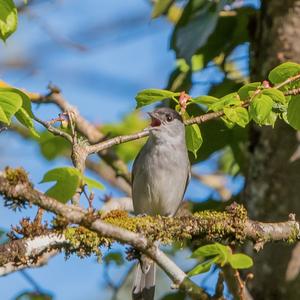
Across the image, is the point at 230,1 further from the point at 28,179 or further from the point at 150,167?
the point at 28,179

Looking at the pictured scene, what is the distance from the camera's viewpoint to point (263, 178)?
562 centimetres

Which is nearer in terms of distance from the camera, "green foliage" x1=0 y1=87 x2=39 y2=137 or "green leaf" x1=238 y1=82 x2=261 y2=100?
"green foliage" x1=0 y1=87 x2=39 y2=137

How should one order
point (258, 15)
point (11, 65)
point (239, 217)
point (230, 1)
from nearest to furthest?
point (239, 217), point (230, 1), point (258, 15), point (11, 65)

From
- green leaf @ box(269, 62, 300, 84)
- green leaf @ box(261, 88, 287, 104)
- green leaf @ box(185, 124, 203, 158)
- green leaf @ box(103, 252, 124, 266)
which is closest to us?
green leaf @ box(261, 88, 287, 104)

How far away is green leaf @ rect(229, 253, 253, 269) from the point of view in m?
2.91

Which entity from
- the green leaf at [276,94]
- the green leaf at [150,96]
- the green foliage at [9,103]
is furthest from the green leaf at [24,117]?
the green leaf at [276,94]

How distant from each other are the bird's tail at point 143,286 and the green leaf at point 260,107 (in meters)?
1.85

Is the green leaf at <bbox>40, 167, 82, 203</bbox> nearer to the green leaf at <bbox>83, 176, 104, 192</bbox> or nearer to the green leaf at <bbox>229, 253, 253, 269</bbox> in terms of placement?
the green leaf at <bbox>83, 176, 104, 192</bbox>

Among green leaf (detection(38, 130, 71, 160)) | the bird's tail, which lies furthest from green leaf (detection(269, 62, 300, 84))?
green leaf (detection(38, 130, 71, 160))

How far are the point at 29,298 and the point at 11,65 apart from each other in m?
4.77

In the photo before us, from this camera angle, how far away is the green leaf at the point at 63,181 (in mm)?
3127

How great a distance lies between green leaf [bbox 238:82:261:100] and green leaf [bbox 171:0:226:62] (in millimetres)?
1395

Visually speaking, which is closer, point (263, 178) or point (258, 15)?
point (263, 178)

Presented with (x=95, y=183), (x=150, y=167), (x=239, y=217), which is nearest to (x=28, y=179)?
(x=95, y=183)
